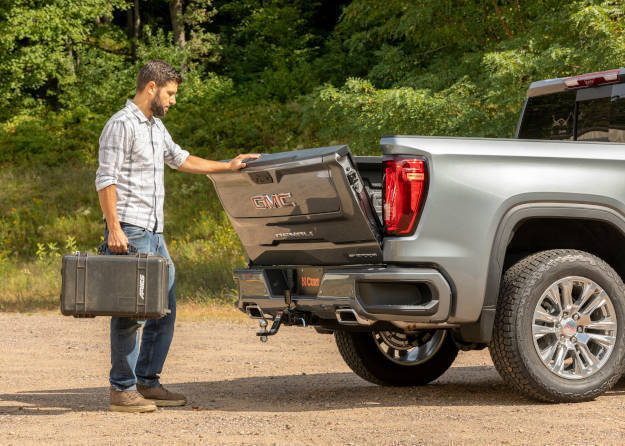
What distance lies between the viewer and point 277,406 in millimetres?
6691

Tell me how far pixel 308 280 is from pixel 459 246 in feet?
3.33

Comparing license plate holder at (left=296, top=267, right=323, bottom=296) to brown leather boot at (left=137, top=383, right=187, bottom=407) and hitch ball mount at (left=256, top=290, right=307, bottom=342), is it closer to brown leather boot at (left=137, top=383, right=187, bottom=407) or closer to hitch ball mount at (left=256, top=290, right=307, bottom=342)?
hitch ball mount at (left=256, top=290, right=307, bottom=342)

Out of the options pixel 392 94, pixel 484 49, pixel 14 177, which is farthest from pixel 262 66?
pixel 392 94

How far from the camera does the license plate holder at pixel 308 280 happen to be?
632cm

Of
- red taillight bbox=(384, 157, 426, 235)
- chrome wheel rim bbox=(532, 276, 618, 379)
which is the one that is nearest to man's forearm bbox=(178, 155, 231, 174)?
red taillight bbox=(384, 157, 426, 235)

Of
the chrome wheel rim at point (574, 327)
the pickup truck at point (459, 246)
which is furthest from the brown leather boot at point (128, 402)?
the chrome wheel rim at point (574, 327)

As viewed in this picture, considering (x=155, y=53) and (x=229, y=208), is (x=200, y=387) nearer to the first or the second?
(x=229, y=208)

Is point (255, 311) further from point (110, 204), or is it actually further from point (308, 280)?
point (110, 204)

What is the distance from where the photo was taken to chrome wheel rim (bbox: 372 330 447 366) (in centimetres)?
754

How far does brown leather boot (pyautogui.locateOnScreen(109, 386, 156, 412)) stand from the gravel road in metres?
A: 0.07

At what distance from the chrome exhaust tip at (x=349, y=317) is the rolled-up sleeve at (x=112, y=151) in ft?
5.21

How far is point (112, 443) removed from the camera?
17.4 feet

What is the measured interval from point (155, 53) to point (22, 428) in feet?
81.2

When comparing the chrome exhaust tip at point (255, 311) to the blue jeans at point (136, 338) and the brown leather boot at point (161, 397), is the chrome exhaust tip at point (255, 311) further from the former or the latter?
the brown leather boot at point (161, 397)
